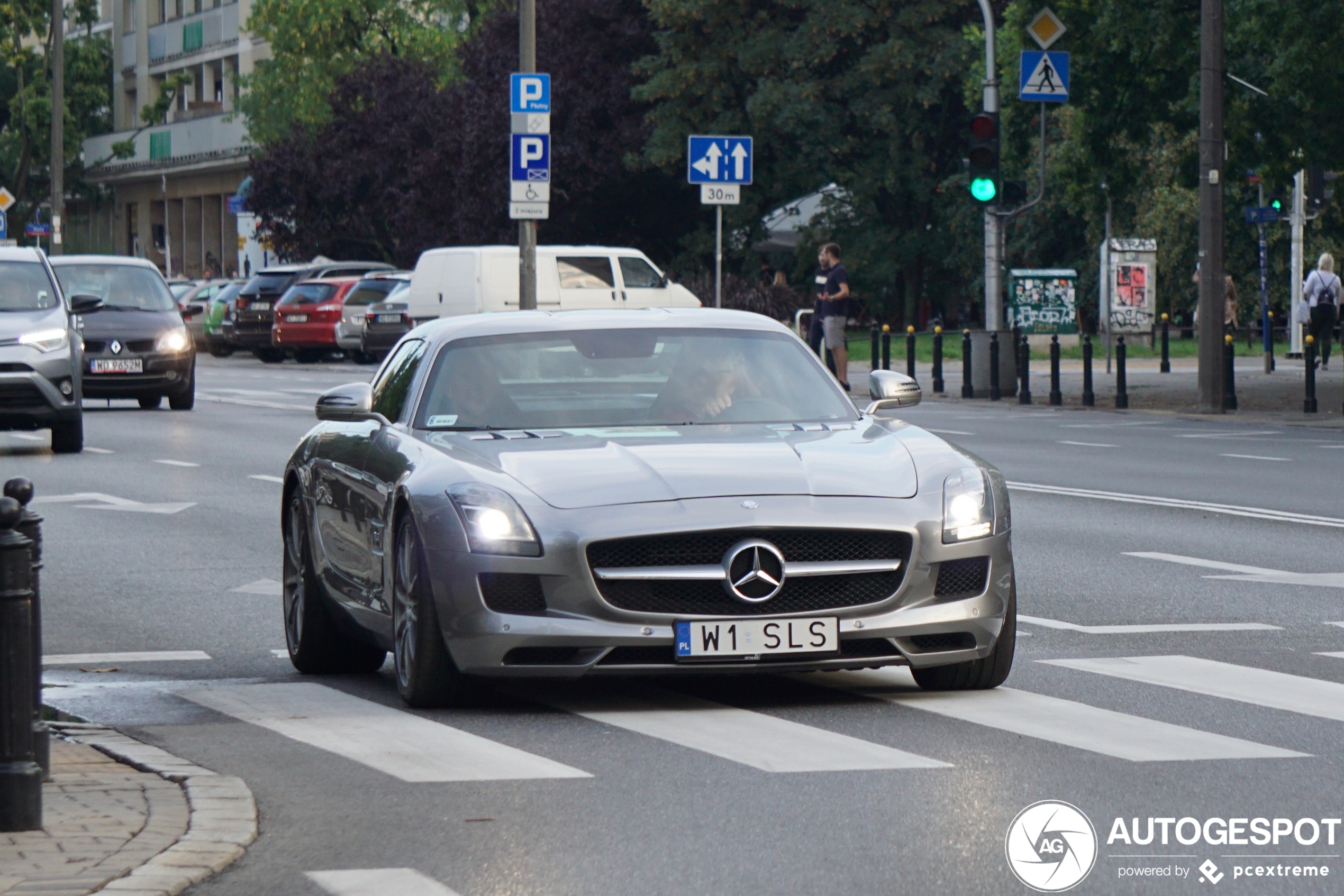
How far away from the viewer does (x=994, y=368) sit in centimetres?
3067

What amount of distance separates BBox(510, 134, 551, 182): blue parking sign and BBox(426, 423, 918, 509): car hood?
20658 millimetres

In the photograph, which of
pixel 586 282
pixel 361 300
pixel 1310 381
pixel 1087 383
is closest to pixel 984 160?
pixel 1087 383

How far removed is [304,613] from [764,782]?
305 cm

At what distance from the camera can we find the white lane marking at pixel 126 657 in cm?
948

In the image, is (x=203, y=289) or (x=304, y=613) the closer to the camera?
(x=304, y=613)

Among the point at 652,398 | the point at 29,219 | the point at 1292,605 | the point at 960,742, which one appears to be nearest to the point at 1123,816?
the point at 960,742

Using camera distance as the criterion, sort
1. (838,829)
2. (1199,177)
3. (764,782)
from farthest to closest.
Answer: (1199,177) < (764,782) < (838,829)

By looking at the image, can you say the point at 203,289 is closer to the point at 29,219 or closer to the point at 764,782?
the point at 29,219

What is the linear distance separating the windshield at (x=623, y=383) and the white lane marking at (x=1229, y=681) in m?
1.33

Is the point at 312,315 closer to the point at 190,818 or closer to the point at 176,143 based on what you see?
the point at 190,818

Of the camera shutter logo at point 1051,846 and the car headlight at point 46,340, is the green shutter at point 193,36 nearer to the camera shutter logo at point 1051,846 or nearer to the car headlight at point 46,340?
the car headlight at point 46,340

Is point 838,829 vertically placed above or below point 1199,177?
below

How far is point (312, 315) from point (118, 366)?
1785cm

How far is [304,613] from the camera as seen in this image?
29.9ft
